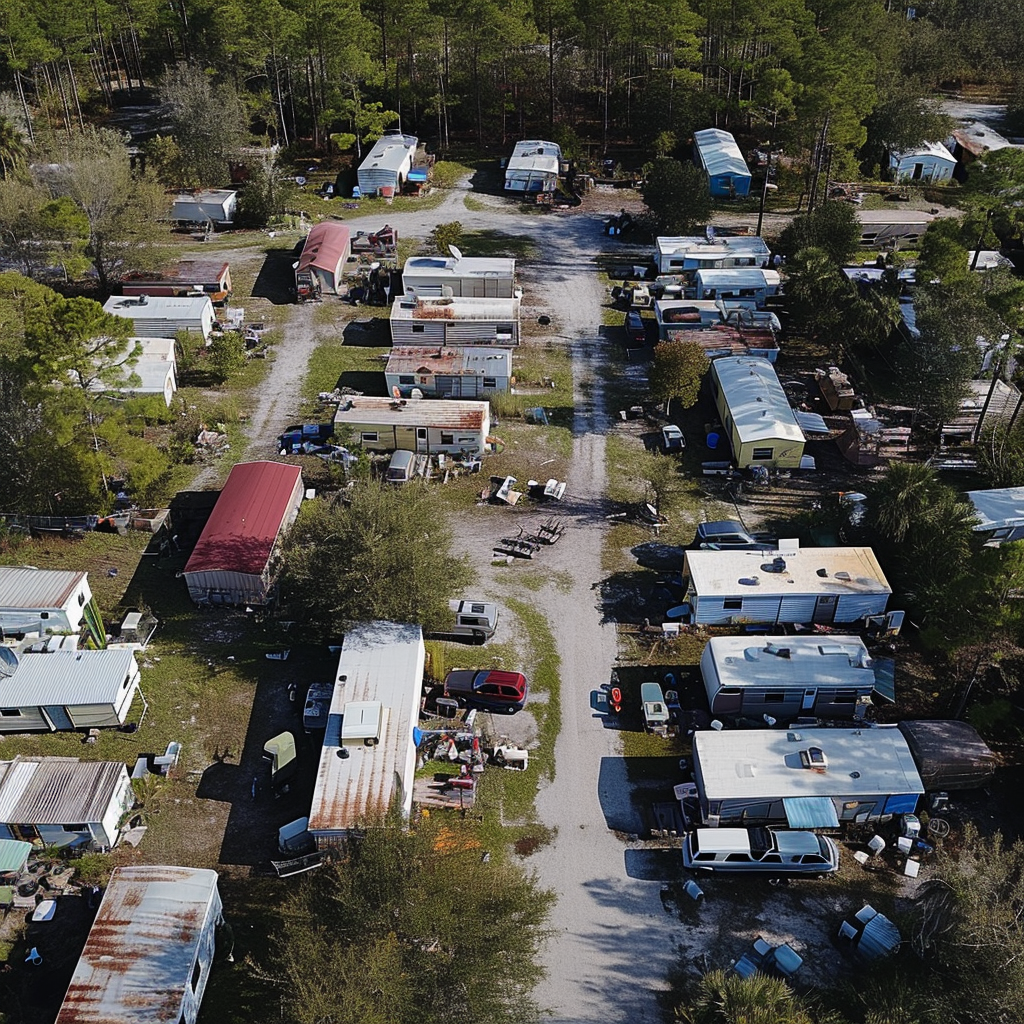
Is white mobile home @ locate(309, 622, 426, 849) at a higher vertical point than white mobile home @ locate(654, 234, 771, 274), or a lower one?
lower

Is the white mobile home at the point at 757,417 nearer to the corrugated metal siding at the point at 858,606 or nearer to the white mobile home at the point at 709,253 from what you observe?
the corrugated metal siding at the point at 858,606

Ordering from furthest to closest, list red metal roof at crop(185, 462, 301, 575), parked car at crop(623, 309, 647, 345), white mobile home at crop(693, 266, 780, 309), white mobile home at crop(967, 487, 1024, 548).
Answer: white mobile home at crop(693, 266, 780, 309) → parked car at crop(623, 309, 647, 345) → white mobile home at crop(967, 487, 1024, 548) → red metal roof at crop(185, 462, 301, 575)

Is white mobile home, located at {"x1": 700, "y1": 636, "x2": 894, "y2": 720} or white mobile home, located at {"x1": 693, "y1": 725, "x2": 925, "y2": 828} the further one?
white mobile home, located at {"x1": 700, "y1": 636, "x2": 894, "y2": 720}

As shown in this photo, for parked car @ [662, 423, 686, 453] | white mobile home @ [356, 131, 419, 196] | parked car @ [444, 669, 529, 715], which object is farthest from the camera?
white mobile home @ [356, 131, 419, 196]

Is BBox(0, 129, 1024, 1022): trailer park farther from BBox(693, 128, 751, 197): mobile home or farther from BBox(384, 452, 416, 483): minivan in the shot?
BBox(693, 128, 751, 197): mobile home

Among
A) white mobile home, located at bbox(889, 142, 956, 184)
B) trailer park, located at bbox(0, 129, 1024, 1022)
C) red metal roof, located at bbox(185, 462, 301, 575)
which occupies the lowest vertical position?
trailer park, located at bbox(0, 129, 1024, 1022)

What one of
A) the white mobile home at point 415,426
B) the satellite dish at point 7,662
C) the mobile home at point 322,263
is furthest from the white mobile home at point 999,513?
the mobile home at point 322,263

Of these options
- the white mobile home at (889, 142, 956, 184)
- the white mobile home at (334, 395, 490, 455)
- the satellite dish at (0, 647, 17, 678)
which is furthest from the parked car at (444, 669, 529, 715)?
the white mobile home at (889, 142, 956, 184)
